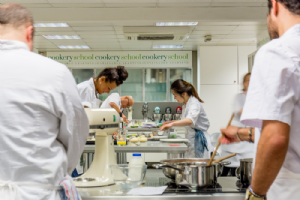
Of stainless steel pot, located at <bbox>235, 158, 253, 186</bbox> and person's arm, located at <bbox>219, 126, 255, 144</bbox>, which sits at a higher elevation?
person's arm, located at <bbox>219, 126, 255, 144</bbox>

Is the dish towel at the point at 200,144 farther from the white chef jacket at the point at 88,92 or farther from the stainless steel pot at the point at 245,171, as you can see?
the stainless steel pot at the point at 245,171

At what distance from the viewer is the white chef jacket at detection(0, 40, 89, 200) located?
93 cm

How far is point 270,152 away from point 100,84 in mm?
2611

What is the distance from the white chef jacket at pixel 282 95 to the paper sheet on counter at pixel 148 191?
589 millimetres

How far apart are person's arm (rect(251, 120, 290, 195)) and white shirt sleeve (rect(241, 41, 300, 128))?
3cm

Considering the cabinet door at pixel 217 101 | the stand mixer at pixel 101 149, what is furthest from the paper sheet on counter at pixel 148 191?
the cabinet door at pixel 217 101

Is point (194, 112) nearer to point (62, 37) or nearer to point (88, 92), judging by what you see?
point (88, 92)

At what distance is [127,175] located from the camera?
143 cm

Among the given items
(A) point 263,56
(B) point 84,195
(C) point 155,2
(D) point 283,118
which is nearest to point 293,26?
(A) point 263,56

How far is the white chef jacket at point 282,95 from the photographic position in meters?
0.81

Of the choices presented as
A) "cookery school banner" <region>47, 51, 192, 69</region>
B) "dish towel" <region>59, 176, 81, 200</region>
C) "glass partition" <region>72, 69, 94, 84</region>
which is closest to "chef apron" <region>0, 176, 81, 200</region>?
"dish towel" <region>59, 176, 81, 200</region>

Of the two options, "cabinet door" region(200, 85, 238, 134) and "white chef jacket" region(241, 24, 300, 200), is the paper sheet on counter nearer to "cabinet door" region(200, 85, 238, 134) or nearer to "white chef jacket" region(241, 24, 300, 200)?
"white chef jacket" region(241, 24, 300, 200)

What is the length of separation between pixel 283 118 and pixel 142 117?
6758 millimetres

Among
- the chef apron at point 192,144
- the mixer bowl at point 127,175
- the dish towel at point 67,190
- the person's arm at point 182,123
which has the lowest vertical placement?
the chef apron at point 192,144
